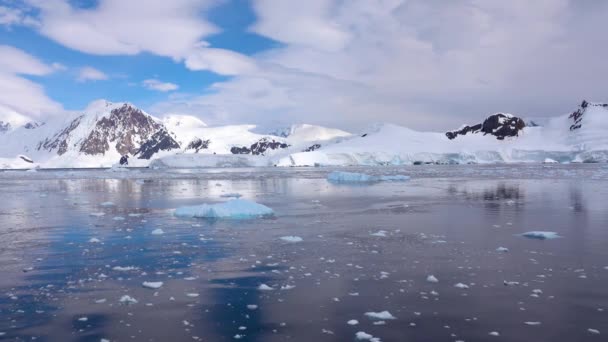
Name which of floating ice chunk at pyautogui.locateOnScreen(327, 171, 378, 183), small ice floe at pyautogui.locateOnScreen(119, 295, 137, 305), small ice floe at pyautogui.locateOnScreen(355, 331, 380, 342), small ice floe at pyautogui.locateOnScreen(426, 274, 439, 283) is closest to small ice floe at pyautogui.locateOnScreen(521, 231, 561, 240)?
small ice floe at pyautogui.locateOnScreen(426, 274, 439, 283)

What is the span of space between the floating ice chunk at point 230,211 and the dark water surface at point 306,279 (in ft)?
3.12

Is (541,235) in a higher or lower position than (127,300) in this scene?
higher

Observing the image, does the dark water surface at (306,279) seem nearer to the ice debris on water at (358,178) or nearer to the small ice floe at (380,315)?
the small ice floe at (380,315)

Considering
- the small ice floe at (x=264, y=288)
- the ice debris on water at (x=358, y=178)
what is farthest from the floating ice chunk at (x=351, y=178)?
the small ice floe at (x=264, y=288)

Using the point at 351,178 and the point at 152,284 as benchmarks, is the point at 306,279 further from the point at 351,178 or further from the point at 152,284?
the point at 351,178

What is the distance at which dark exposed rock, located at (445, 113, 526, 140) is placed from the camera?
430ft

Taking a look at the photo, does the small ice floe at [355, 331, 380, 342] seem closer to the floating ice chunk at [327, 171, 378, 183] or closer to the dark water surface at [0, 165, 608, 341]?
the dark water surface at [0, 165, 608, 341]

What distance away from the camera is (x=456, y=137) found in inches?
5138

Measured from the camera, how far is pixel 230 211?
16.0 metres

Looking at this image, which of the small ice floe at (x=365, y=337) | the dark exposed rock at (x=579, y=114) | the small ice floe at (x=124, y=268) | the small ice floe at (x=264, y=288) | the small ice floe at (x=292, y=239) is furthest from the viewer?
the dark exposed rock at (x=579, y=114)

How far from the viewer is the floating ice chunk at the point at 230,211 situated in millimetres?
15977

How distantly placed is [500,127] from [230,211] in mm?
131347

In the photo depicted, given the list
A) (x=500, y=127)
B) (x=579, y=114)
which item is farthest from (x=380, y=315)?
(x=579, y=114)

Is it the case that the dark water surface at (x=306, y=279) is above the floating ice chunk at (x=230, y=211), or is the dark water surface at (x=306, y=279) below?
below
